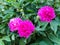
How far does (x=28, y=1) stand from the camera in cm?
194

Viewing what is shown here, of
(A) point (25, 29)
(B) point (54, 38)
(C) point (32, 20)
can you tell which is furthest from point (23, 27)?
(B) point (54, 38)

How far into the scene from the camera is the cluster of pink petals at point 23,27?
1.70 meters

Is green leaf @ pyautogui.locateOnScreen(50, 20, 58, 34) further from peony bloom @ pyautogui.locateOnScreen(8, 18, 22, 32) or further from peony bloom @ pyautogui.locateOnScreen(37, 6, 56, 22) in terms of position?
peony bloom @ pyautogui.locateOnScreen(8, 18, 22, 32)

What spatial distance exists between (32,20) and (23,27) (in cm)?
17

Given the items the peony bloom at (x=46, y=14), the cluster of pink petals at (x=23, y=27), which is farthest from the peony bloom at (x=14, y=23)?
the peony bloom at (x=46, y=14)

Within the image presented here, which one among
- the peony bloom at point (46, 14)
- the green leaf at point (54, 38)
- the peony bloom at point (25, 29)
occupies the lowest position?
the green leaf at point (54, 38)

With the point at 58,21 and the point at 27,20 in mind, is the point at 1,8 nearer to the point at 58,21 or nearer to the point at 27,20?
the point at 27,20

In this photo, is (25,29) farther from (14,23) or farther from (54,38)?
(54,38)

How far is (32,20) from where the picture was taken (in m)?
1.85

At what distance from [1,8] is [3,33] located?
0.24 metres

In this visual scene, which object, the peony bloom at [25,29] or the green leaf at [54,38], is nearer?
the peony bloom at [25,29]

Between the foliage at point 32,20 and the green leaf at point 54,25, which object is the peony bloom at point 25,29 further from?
the green leaf at point 54,25

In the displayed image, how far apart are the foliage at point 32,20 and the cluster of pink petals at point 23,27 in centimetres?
6

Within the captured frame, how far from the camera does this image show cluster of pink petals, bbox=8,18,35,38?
66.9 inches
